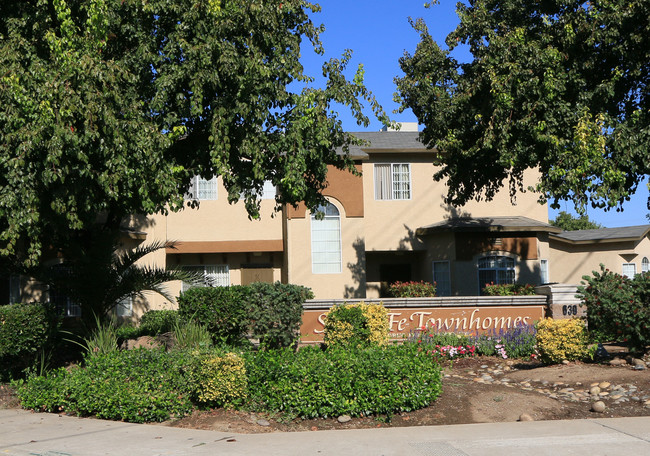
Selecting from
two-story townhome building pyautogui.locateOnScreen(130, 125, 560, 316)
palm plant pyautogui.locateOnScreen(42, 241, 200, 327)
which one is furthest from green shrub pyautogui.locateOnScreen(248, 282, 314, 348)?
two-story townhome building pyautogui.locateOnScreen(130, 125, 560, 316)

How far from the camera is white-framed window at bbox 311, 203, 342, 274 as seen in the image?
883 inches

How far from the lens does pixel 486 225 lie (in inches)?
905

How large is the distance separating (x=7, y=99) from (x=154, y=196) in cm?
281

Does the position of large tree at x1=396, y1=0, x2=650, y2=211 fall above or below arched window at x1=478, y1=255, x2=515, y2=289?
above

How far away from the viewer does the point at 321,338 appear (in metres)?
14.7

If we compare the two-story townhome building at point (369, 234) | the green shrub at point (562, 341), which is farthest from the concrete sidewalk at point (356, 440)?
the two-story townhome building at point (369, 234)

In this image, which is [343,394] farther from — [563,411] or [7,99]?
[7,99]

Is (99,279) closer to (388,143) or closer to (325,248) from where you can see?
(325,248)

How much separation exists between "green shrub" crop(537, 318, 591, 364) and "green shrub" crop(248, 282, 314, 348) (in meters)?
4.76

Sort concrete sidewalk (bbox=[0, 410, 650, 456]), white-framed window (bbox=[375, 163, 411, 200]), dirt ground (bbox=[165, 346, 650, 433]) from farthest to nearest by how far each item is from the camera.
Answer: white-framed window (bbox=[375, 163, 411, 200])
dirt ground (bbox=[165, 346, 650, 433])
concrete sidewalk (bbox=[0, 410, 650, 456])

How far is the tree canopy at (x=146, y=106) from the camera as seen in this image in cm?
1031

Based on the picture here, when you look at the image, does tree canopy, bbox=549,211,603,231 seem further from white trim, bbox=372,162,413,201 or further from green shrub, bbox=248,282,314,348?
green shrub, bbox=248,282,314,348

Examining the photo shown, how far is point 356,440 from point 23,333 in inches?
260

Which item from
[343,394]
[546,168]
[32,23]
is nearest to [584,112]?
[546,168]
